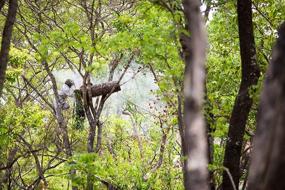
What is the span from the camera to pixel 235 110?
493cm

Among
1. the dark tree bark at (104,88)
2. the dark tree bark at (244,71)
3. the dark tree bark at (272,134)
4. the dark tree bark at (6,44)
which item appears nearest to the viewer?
the dark tree bark at (272,134)

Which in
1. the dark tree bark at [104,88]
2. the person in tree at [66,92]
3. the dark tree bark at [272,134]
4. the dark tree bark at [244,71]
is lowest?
the dark tree bark at [272,134]

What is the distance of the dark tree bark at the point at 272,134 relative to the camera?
5.04 ft

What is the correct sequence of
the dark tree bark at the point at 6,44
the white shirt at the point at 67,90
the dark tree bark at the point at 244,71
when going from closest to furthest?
the dark tree bark at the point at 244,71 < the dark tree bark at the point at 6,44 < the white shirt at the point at 67,90

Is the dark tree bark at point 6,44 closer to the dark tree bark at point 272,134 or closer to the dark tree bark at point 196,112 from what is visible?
the dark tree bark at point 196,112

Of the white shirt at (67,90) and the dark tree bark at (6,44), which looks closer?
the dark tree bark at (6,44)

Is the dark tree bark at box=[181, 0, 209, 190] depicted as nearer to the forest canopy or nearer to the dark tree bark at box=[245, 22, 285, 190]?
the forest canopy

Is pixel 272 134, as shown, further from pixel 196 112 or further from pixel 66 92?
pixel 66 92

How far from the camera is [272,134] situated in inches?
61.1

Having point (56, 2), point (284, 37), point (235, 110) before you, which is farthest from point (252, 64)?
point (56, 2)

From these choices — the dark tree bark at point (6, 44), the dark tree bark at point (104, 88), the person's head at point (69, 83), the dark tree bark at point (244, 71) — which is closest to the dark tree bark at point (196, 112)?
the dark tree bark at point (244, 71)

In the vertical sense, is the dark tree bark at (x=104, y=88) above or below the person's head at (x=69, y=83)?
below

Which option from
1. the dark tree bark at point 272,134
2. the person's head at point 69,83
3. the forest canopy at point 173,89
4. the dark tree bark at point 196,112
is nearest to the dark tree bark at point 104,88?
the forest canopy at point 173,89

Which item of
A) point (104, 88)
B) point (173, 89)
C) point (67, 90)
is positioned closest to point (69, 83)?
point (67, 90)
